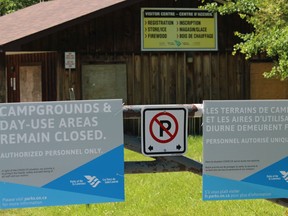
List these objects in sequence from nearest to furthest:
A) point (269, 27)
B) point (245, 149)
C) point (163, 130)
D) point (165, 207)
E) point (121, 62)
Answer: point (163, 130)
point (245, 149)
point (165, 207)
point (269, 27)
point (121, 62)

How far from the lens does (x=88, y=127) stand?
15.8 ft

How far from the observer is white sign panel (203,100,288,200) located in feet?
16.6

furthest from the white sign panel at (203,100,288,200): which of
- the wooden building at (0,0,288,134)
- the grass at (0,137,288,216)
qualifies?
the wooden building at (0,0,288,134)

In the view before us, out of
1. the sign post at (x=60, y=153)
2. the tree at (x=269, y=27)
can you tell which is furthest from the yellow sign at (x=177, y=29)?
the sign post at (x=60, y=153)

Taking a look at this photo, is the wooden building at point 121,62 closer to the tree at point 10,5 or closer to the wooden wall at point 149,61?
the wooden wall at point 149,61

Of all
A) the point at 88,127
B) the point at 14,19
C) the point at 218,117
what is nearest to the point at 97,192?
the point at 88,127

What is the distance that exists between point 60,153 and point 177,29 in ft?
42.7

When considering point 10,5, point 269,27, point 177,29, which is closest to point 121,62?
point 177,29

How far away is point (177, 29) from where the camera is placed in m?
17.4

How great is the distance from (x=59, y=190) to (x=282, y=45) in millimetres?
7106

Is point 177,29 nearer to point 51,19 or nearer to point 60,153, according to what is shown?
point 51,19

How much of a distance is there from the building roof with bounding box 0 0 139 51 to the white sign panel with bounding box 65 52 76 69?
1.02 meters

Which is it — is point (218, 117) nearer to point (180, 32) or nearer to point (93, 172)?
point (93, 172)

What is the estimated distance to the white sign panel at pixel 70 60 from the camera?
16.5 meters
